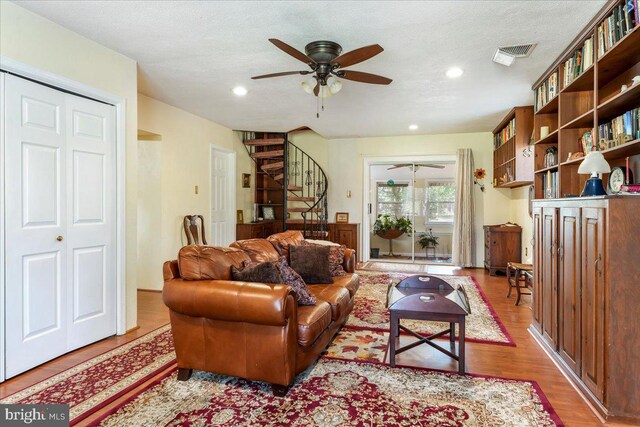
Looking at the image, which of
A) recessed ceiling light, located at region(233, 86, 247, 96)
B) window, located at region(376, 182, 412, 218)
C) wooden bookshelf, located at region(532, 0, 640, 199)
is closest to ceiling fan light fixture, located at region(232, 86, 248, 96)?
recessed ceiling light, located at region(233, 86, 247, 96)

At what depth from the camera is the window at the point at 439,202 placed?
25.1 feet

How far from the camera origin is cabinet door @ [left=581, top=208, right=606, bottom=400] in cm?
207

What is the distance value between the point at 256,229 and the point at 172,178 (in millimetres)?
2151

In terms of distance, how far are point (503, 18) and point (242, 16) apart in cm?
194

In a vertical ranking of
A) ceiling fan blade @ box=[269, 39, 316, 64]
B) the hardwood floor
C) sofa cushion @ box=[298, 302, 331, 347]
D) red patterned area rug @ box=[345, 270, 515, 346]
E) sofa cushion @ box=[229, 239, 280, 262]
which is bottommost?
the hardwood floor

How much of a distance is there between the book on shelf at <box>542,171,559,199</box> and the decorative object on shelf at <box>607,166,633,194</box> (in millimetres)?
823

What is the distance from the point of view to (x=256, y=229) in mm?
7008

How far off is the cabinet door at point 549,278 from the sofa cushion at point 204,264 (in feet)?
8.15

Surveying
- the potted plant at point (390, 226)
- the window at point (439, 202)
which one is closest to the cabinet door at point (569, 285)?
the window at point (439, 202)

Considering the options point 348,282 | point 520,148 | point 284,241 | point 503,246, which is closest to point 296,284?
point 348,282

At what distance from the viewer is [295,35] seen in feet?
9.77

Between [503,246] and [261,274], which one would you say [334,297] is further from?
[503,246]

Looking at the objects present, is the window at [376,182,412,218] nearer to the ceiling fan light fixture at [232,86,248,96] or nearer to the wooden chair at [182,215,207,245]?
the wooden chair at [182,215,207,245]

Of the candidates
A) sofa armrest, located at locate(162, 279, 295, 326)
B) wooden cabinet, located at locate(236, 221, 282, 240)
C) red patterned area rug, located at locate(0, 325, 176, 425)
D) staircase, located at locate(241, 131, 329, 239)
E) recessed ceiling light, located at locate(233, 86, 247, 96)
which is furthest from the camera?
staircase, located at locate(241, 131, 329, 239)
